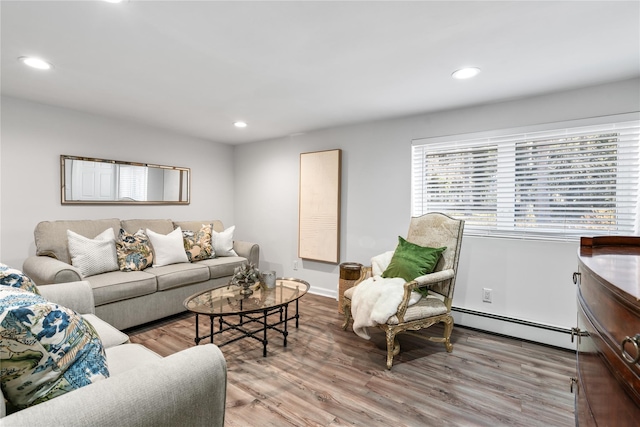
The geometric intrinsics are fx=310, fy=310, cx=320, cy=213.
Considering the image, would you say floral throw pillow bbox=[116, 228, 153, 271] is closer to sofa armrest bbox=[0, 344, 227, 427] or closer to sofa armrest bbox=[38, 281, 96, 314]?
sofa armrest bbox=[38, 281, 96, 314]

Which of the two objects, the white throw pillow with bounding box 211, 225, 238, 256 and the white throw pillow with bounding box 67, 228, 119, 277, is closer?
the white throw pillow with bounding box 67, 228, 119, 277

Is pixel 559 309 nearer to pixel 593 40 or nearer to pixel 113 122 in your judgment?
pixel 593 40

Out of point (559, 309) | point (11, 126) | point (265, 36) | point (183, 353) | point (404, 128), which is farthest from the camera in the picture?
point (404, 128)

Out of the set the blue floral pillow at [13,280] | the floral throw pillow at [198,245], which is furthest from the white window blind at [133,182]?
the blue floral pillow at [13,280]


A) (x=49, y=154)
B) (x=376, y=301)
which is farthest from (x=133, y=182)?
(x=376, y=301)

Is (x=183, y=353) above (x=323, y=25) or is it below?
below

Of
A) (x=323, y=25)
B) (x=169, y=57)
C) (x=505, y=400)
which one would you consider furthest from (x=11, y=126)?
(x=505, y=400)

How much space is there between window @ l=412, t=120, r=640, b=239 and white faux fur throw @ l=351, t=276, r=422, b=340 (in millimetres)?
1176

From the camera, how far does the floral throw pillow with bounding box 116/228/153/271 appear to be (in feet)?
10.7

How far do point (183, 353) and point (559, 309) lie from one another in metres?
3.08

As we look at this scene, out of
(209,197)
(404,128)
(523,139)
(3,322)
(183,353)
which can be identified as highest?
(404,128)

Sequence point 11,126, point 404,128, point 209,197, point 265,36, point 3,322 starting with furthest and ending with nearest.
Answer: point 209,197
point 404,128
point 11,126
point 265,36
point 3,322

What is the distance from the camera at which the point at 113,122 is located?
3734 mm

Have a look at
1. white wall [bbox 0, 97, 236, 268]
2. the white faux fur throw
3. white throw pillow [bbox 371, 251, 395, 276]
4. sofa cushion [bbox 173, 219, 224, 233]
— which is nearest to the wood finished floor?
the white faux fur throw
